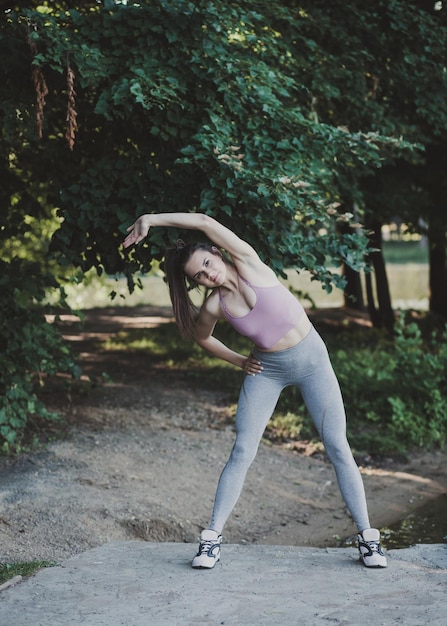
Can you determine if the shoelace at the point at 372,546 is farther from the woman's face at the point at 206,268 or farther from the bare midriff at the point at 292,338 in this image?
the woman's face at the point at 206,268

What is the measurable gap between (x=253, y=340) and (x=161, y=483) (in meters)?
2.90

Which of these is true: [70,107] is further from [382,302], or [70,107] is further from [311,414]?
[382,302]

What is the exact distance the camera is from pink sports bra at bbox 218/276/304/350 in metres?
4.50

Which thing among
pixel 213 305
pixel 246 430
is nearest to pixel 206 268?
pixel 213 305

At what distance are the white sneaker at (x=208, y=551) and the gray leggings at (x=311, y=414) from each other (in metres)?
0.06

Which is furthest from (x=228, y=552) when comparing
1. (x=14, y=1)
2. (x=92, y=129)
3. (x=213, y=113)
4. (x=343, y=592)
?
(x=14, y=1)

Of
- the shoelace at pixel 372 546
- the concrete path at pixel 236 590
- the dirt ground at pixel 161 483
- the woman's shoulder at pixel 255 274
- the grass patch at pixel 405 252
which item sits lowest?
the grass patch at pixel 405 252

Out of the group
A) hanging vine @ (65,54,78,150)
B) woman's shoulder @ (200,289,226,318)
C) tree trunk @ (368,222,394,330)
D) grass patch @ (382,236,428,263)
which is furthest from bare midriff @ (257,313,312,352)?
grass patch @ (382,236,428,263)

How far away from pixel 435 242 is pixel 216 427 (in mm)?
6620

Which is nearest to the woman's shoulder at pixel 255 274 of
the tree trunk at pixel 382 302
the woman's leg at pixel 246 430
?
the woman's leg at pixel 246 430

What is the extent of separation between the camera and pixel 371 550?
458 cm

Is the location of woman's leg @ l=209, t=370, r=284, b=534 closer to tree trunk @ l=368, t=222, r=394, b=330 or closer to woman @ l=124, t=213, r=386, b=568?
woman @ l=124, t=213, r=386, b=568

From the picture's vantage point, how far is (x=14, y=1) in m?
7.74

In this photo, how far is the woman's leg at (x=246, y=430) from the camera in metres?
4.66
